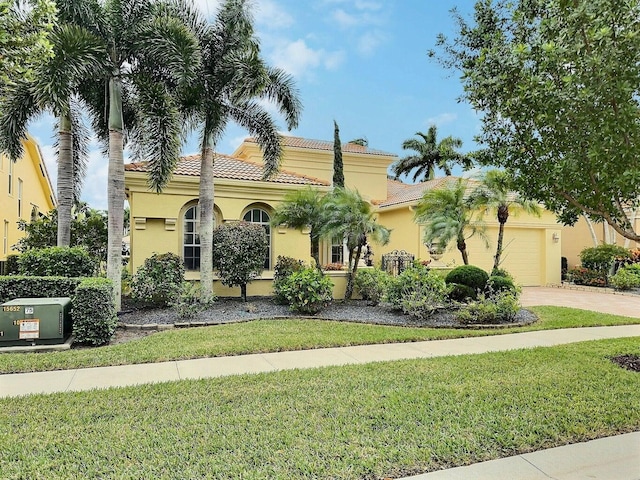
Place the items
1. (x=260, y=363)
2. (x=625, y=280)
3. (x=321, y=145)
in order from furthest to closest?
(x=321, y=145) → (x=625, y=280) → (x=260, y=363)

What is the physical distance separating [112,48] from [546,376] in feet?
39.9

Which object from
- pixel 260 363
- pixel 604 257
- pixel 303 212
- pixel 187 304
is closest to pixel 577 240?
pixel 604 257

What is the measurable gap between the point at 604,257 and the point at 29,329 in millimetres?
22637

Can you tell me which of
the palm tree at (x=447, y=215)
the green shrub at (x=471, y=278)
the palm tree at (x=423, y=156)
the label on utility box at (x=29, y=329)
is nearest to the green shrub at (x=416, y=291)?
the green shrub at (x=471, y=278)

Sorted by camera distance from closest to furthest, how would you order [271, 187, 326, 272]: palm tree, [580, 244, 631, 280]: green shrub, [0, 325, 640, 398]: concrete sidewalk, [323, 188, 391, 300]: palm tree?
[0, 325, 640, 398]: concrete sidewalk < [323, 188, 391, 300]: palm tree < [271, 187, 326, 272]: palm tree < [580, 244, 631, 280]: green shrub

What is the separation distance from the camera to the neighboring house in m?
20.9

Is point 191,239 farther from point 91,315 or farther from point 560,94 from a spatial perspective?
point 560,94

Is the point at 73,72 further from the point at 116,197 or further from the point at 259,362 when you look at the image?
the point at 259,362

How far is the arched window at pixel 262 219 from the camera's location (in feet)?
49.5

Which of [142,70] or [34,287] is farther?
[142,70]

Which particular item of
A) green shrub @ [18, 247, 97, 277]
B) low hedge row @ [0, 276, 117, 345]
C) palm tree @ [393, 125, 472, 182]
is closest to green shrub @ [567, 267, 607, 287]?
palm tree @ [393, 125, 472, 182]

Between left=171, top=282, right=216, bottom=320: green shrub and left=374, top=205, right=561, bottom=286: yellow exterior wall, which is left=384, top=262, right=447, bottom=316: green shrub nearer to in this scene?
left=171, top=282, right=216, bottom=320: green shrub

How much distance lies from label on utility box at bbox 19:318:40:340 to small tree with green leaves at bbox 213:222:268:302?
5.42 meters

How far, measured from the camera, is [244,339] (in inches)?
340
